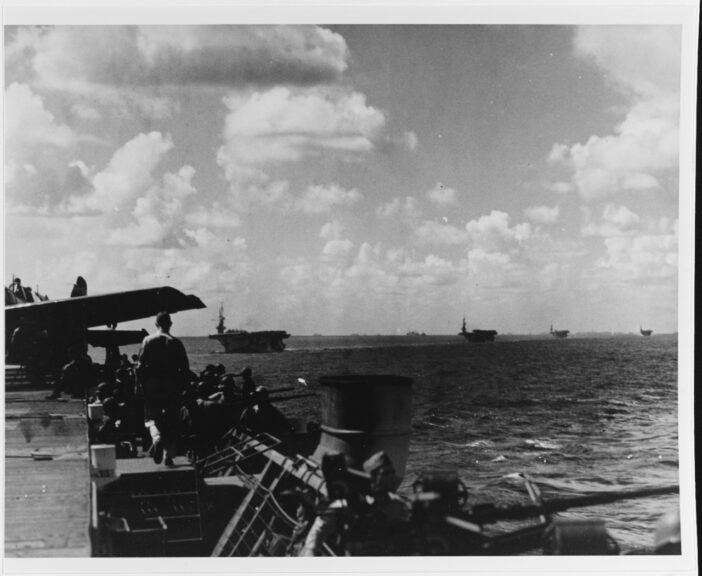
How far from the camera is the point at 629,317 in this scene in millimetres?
8133

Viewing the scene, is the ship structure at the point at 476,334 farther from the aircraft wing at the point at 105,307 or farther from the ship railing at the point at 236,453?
the aircraft wing at the point at 105,307

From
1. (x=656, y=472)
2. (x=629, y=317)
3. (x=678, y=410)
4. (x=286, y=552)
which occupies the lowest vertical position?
(x=286, y=552)

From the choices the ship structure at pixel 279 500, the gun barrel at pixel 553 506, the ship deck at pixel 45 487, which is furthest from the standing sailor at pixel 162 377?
the gun barrel at pixel 553 506

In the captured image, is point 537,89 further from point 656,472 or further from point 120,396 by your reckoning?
point 120,396

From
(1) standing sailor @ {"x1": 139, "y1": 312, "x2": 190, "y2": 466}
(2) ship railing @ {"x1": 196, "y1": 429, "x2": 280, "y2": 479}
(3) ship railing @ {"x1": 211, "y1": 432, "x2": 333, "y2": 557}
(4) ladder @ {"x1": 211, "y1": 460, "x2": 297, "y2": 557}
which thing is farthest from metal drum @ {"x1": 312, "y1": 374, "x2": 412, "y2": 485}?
(1) standing sailor @ {"x1": 139, "y1": 312, "x2": 190, "y2": 466}

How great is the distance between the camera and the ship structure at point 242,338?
31.7 feet

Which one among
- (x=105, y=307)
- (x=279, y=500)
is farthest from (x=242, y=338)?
(x=279, y=500)

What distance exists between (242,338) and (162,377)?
5130mm

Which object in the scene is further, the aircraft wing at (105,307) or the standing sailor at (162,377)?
the aircraft wing at (105,307)

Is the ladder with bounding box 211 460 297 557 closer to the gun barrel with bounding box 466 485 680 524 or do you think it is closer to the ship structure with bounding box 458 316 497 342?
the gun barrel with bounding box 466 485 680 524

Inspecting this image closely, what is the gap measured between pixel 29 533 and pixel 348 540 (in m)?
2.50

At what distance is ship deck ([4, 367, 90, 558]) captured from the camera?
6.27 metres

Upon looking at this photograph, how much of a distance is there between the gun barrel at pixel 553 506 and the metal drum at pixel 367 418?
1434mm

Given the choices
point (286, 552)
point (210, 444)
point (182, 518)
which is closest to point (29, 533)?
point (182, 518)
